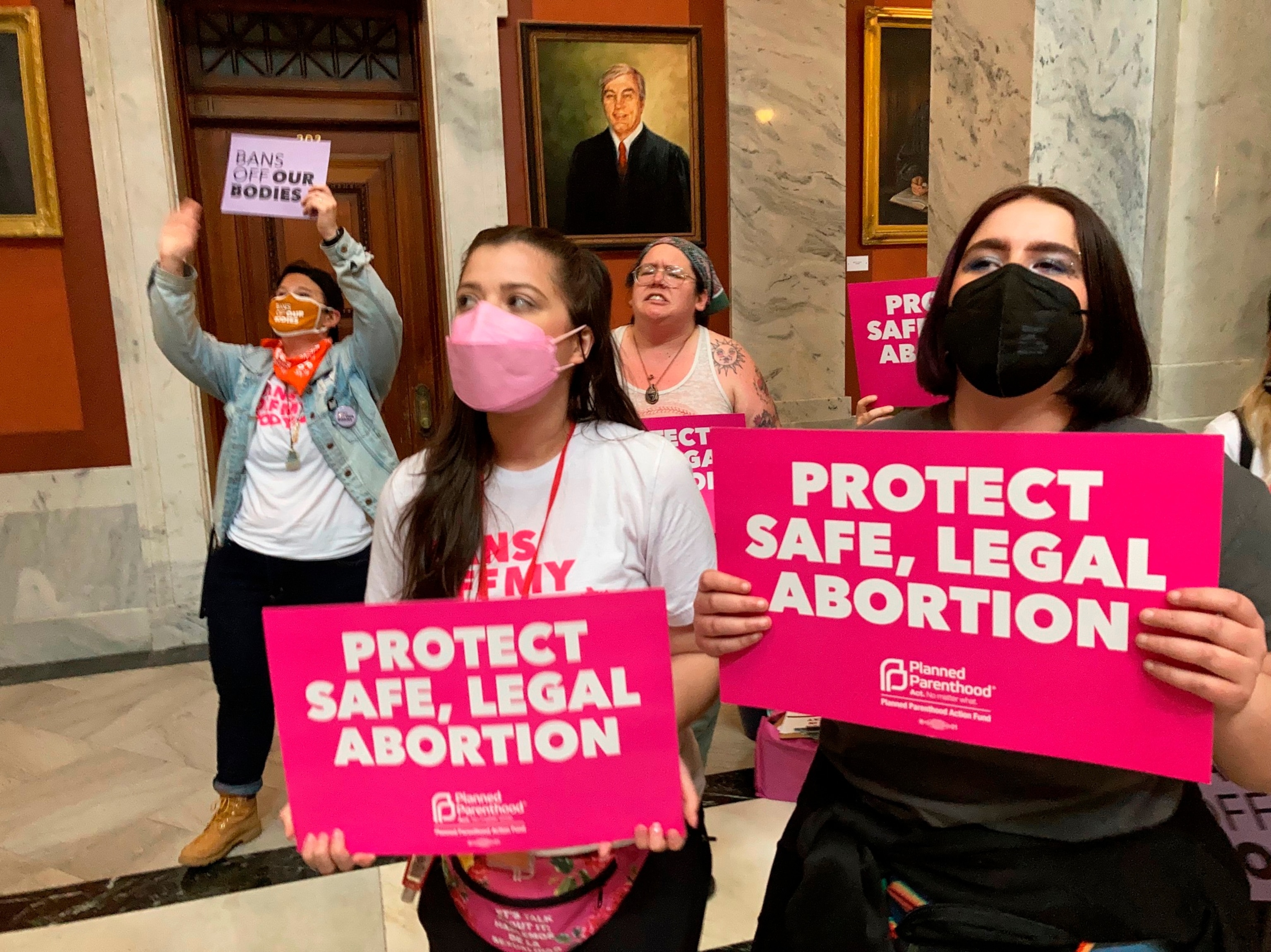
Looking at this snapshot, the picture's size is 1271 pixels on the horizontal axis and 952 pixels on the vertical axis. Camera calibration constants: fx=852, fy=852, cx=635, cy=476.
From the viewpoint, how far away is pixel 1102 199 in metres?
2.53

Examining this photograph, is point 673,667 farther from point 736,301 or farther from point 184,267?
point 736,301

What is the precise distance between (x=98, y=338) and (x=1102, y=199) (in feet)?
14.1

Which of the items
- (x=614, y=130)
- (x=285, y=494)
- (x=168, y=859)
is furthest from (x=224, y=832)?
(x=614, y=130)

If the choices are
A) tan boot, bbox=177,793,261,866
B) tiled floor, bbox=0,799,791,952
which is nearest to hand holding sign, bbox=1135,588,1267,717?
tiled floor, bbox=0,799,791,952

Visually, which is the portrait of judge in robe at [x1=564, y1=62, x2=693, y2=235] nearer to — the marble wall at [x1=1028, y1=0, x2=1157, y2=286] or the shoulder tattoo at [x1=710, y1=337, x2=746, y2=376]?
the shoulder tattoo at [x1=710, y1=337, x2=746, y2=376]

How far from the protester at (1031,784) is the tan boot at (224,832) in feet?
6.69

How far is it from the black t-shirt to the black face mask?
4.8 inches

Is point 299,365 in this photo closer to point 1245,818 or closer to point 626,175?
point 1245,818

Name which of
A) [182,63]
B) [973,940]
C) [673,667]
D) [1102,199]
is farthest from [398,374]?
[973,940]

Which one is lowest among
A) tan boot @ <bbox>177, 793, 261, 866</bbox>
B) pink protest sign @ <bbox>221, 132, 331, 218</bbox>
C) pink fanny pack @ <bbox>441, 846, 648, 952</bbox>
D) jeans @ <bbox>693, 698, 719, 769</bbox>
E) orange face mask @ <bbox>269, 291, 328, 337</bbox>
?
tan boot @ <bbox>177, 793, 261, 866</bbox>

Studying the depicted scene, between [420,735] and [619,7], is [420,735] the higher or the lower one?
the lower one

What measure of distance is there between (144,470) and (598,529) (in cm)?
376

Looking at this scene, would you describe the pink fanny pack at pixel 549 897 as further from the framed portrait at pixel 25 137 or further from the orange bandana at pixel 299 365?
the framed portrait at pixel 25 137

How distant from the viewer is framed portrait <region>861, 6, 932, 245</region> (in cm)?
497
